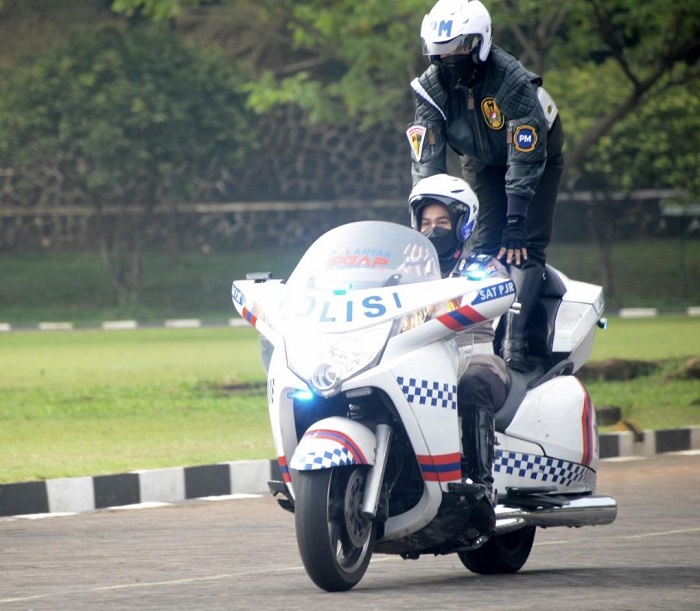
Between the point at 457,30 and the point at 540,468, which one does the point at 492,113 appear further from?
the point at 540,468

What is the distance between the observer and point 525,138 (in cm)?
739

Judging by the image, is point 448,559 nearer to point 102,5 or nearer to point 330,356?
point 330,356

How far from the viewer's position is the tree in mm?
30766

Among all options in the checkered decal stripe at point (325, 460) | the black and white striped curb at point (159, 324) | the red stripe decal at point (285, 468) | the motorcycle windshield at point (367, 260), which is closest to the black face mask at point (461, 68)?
the motorcycle windshield at point (367, 260)

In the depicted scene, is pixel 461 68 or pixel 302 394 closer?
pixel 302 394

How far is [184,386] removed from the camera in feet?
52.2

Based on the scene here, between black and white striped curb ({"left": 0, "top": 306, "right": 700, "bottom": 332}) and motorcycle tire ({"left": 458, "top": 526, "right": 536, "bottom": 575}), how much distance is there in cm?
2006

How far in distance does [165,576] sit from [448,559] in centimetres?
148

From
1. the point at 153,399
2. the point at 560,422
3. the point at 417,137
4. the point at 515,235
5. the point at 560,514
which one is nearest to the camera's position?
the point at 560,514

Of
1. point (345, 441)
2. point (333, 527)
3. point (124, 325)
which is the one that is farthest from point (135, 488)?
point (124, 325)

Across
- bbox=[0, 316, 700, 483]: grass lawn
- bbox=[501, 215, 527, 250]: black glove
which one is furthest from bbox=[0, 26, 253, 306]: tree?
bbox=[501, 215, 527, 250]: black glove

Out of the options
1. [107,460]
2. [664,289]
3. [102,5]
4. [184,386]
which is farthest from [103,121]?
[107,460]

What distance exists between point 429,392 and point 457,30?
1843 millimetres

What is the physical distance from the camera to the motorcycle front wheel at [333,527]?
5.85m
